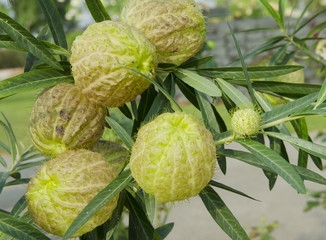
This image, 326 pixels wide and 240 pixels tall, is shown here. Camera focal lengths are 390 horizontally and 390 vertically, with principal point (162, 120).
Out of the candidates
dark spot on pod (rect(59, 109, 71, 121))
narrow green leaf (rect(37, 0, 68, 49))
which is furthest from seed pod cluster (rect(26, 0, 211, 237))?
narrow green leaf (rect(37, 0, 68, 49))

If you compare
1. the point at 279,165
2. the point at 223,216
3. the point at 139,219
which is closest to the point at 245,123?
the point at 279,165

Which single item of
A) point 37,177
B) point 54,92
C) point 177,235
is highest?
point 54,92

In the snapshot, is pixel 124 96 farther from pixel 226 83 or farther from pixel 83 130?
pixel 226 83

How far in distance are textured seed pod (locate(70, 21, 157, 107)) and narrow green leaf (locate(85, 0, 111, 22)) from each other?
0.33 ft

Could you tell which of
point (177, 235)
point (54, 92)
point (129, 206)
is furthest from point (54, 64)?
point (177, 235)

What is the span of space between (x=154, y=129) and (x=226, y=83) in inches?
10.6

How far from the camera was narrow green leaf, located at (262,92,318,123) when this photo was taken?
60cm

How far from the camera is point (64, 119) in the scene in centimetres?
63

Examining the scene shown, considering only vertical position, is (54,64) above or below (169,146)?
above

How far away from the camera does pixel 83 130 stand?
0.63m

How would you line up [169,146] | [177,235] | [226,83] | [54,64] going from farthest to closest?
1. [177,235]
2. [226,83]
3. [54,64]
4. [169,146]

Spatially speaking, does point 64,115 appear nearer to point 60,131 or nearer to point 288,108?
point 60,131

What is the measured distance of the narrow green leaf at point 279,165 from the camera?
1.63 feet

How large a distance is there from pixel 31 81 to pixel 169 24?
0.80 ft
